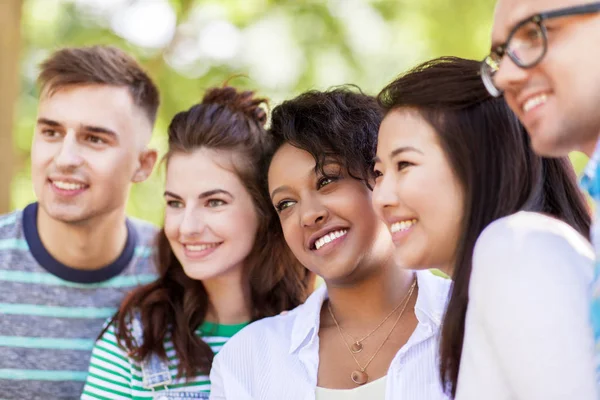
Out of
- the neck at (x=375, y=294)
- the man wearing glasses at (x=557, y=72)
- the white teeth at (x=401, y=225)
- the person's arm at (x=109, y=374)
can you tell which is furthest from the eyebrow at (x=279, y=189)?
the man wearing glasses at (x=557, y=72)

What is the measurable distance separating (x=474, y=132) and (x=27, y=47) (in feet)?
22.6

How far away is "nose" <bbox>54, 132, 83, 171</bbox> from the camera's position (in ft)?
11.9

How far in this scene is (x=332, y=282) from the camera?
2.88 metres

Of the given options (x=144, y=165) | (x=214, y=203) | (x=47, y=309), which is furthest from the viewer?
(x=144, y=165)

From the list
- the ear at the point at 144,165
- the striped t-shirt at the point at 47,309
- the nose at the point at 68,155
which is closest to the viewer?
the striped t-shirt at the point at 47,309

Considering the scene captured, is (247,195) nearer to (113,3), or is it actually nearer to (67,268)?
(67,268)

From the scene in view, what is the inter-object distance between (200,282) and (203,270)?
0.23m

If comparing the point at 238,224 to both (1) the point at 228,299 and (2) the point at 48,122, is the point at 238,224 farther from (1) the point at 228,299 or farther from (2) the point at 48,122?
(2) the point at 48,122

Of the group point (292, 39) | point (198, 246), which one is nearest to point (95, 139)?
point (198, 246)

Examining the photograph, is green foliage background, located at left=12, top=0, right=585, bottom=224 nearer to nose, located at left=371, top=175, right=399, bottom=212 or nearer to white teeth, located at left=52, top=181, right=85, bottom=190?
white teeth, located at left=52, top=181, right=85, bottom=190

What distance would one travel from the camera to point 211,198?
3.30m

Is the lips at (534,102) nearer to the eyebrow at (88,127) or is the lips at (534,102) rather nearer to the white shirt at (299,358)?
the white shirt at (299,358)

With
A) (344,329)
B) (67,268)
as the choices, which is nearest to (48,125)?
(67,268)

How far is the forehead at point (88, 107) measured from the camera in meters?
3.72
